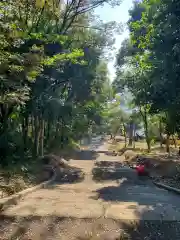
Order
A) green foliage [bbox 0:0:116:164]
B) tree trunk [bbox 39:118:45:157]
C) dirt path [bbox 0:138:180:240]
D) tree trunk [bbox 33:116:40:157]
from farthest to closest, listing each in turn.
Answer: tree trunk [bbox 39:118:45:157]
tree trunk [bbox 33:116:40:157]
green foliage [bbox 0:0:116:164]
dirt path [bbox 0:138:180:240]

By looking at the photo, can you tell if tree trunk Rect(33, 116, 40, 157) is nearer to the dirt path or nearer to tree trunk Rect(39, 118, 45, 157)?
tree trunk Rect(39, 118, 45, 157)

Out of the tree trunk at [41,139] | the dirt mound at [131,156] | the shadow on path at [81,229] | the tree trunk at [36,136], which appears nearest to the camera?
the shadow on path at [81,229]

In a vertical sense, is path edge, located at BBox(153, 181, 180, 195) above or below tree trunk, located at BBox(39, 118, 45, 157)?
below

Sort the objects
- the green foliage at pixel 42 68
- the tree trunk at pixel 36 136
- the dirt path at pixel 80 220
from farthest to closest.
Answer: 1. the tree trunk at pixel 36 136
2. the green foliage at pixel 42 68
3. the dirt path at pixel 80 220

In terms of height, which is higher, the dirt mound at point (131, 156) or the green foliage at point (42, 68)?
the green foliage at point (42, 68)

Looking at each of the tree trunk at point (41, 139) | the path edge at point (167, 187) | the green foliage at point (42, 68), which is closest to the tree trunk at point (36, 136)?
the green foliage at point (42, 68)

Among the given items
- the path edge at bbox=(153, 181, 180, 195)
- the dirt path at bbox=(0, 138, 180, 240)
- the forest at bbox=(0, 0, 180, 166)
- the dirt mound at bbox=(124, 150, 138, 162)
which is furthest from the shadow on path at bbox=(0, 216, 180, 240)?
the dirt mound at bbox=(124, 150, 138, 162)

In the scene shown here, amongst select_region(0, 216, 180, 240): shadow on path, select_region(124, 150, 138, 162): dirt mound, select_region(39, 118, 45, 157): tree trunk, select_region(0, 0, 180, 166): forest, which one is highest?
select_region(0, 0, 180, 166): forest

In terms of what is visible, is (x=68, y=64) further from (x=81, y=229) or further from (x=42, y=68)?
(x=81, y=229)

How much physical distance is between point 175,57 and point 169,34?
2.79 ft

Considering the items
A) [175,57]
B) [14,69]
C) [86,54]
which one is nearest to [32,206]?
[14,69]

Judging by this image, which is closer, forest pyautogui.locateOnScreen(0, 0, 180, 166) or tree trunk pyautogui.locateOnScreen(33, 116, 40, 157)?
forest pyautogui.locateOnScreen(0, 0, 180, 166)

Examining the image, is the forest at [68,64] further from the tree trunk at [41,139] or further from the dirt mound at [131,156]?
the dirt mound at [131,156]

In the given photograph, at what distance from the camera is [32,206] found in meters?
6.35
